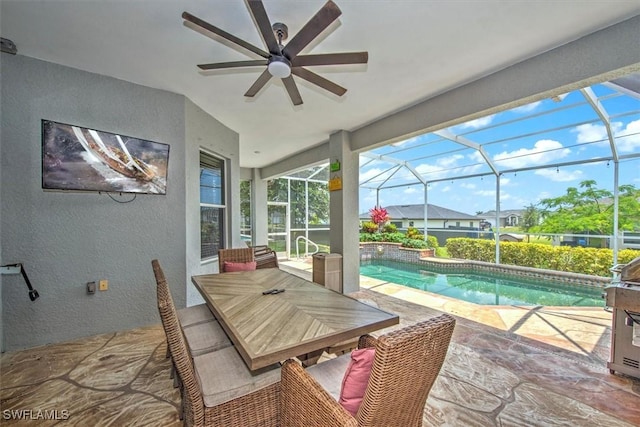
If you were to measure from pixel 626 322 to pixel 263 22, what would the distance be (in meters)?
3.50

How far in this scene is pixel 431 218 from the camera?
33.4 ft

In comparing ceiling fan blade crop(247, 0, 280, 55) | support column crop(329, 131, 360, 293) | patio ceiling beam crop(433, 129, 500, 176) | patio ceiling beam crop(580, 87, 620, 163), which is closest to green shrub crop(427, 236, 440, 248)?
patio ceiling beam crop(433, 129, 500, 176)

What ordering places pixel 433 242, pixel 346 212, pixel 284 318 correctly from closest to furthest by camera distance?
pixel 284 318, pixel 346 212, pixel 433 242

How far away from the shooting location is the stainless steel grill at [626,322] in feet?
6.78

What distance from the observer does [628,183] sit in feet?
16.2

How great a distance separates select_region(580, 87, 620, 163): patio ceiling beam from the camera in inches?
143

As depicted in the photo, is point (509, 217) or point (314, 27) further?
point (509, 217)

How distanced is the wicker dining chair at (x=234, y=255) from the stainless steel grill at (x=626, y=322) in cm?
354

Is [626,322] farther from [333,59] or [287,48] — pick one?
[287,48]

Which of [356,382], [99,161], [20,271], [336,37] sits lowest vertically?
[356,382]

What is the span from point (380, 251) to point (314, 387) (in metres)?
8.04

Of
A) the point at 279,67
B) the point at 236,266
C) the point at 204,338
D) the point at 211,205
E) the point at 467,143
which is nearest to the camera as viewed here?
the point at 279,67

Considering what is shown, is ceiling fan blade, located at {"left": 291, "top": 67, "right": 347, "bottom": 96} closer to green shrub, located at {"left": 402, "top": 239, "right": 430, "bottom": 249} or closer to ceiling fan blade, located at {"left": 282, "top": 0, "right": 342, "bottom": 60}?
ceiling fan blade, located at {"left": 282, "top": 0, "right": 342, "bottom": 60}

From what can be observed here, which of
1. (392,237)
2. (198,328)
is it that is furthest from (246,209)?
(198,328)
